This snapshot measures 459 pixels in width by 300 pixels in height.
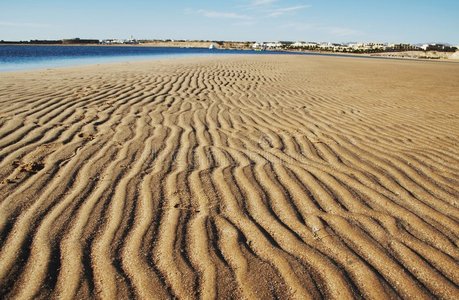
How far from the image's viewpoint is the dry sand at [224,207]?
2.04 meters

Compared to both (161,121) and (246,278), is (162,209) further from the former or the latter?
(161,121)

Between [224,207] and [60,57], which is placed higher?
[224,207]

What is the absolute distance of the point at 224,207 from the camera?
2.83m

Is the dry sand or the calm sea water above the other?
the dry sand

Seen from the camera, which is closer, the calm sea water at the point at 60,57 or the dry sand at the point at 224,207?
the dry sand at the point at 224,207

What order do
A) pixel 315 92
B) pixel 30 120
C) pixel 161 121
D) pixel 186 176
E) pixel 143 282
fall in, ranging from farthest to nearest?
pixel 315 92, pixel 161 121, pixel 30 120, pixel 186 176, pixel 143 282

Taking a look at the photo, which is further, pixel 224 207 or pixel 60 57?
pixel 60 57

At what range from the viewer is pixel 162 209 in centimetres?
277

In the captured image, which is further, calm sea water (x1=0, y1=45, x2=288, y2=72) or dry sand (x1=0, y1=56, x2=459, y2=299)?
calm sea water (x1=0, y1=45, x2=288, y2=72)

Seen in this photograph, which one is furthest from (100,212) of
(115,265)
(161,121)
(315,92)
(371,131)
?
(315,92)

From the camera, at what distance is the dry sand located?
2.04 meters

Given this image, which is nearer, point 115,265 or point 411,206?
point 115,265

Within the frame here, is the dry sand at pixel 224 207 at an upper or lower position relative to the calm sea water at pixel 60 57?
upper

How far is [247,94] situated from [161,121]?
3.41 metres
